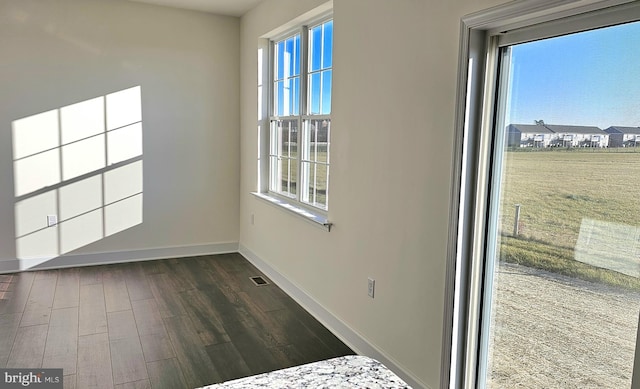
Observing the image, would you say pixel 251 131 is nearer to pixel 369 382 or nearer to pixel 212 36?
pixel 212 36

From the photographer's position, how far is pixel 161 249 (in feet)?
16.4

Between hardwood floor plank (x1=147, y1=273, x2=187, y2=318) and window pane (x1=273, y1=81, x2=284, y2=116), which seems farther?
window pane (x1=273, y1=81, x2=284, y2=116)

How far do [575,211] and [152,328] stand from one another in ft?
8.90

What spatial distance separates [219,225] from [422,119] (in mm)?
3395

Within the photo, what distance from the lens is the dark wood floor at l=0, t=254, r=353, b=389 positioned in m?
2.75

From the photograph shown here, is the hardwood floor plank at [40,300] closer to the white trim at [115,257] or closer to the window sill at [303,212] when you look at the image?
the white trim at [115,257]

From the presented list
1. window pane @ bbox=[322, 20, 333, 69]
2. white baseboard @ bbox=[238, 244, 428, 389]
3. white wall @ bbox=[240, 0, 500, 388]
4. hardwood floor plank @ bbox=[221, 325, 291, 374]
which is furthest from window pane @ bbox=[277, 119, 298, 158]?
hardwood floor plank @ bbox=[221, 325, 291, 374]

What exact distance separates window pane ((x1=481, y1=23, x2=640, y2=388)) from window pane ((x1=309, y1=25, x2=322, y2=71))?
1.90m

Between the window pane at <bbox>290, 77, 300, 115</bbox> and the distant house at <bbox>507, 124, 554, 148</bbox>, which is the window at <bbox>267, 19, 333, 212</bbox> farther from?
the distant house at <bbox>507, 124, 554, 148</bbox>

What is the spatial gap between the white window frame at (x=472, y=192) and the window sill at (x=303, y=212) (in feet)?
4.27

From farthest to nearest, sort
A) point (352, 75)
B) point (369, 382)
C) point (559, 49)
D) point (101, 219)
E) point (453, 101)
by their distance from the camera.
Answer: point (101, 219) → point (352, 75) → point (453, 101) → point (559, 49) → point (369, 382)

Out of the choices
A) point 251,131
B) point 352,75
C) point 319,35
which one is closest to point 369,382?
point 352,75

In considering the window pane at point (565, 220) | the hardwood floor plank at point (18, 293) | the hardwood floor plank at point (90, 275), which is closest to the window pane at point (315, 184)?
the window pane at point (565, 220)

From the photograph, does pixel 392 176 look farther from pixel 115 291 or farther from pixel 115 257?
pixel 115 257
